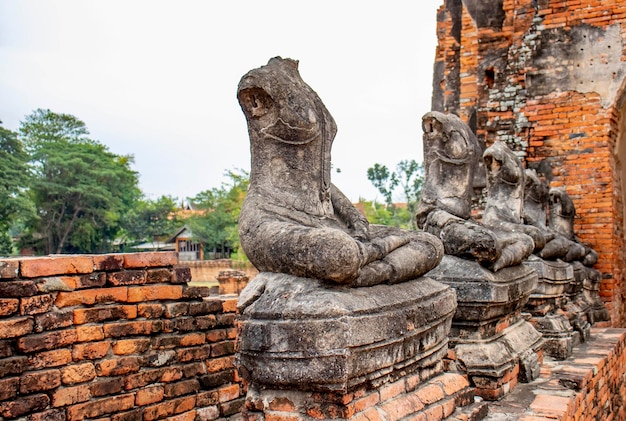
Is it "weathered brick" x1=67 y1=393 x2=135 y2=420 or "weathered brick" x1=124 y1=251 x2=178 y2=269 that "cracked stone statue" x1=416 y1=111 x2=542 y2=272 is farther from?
"weathered brick" x1=67 y1=393 x2=135 y2=420

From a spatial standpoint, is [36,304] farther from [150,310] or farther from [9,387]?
[150,310]

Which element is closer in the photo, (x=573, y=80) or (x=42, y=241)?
(x=573, y=80)

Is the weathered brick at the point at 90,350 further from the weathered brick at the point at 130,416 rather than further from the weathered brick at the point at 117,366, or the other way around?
the weathered brick at the point at 130,416

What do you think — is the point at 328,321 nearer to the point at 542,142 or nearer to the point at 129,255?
the point at 129,255

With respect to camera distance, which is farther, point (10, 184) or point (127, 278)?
point (10, 184)

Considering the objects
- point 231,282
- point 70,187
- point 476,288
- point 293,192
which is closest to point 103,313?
point 293,192

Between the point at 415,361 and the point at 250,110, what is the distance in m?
1.37

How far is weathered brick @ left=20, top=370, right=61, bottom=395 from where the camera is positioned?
3.65 meters

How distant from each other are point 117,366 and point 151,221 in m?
38.4

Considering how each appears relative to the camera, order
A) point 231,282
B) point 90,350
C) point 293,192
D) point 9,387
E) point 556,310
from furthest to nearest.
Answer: point 231,282 → point 556,310 → point 90,350 → point 9,387 → point 293,192

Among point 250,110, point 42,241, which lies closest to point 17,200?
point 42,241

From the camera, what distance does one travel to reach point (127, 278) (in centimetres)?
424

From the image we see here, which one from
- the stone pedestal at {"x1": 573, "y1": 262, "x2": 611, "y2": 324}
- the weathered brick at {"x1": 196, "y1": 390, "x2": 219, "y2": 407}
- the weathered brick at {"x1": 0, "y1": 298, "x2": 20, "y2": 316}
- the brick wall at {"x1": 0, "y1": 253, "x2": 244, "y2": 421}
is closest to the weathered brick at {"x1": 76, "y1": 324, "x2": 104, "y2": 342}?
the brick wall at {"x1": 0, "y1": 253, "x2": 244, "y2": 421}

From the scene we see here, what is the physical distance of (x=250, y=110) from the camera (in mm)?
3115
